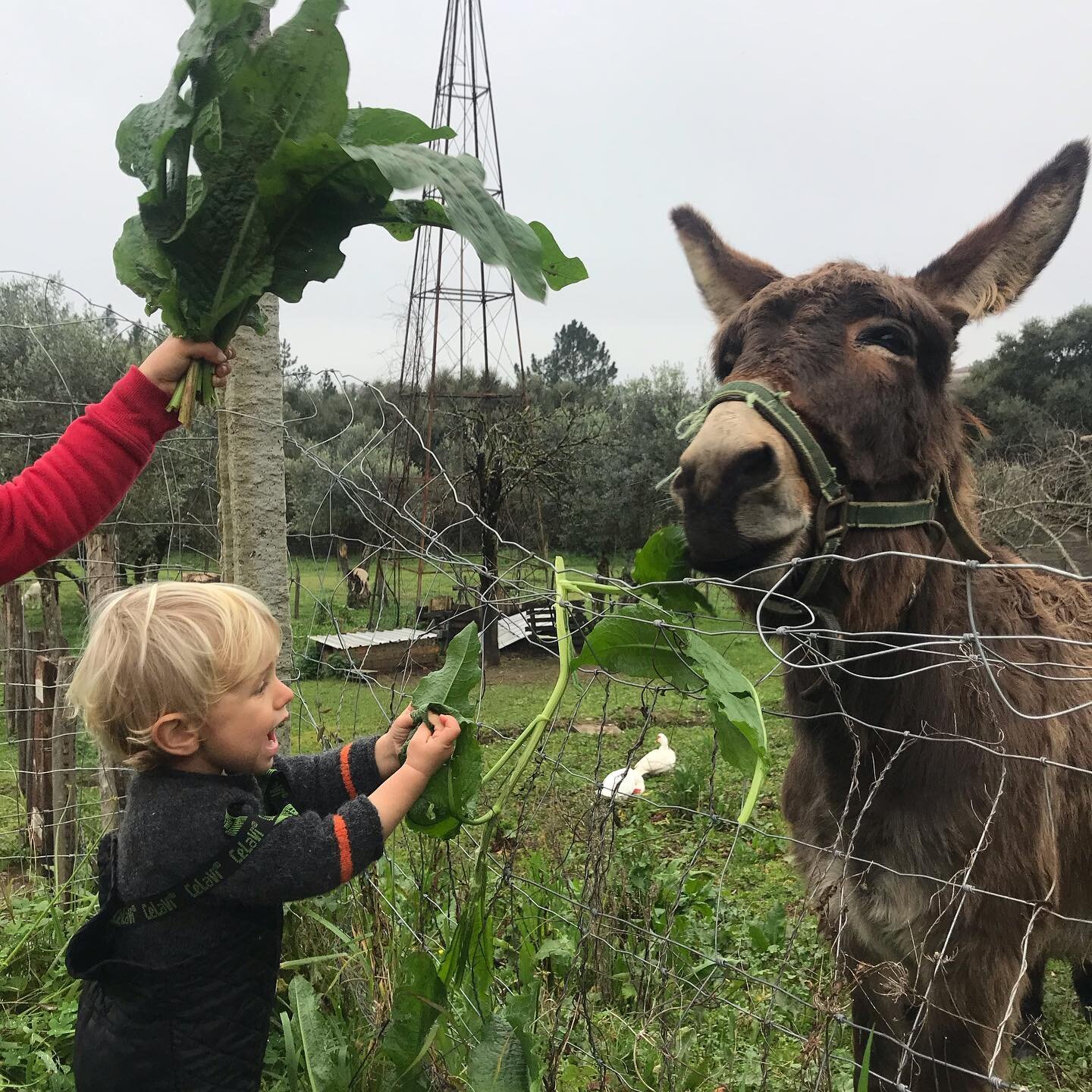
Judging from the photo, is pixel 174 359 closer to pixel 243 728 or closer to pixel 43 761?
pixel 243 728

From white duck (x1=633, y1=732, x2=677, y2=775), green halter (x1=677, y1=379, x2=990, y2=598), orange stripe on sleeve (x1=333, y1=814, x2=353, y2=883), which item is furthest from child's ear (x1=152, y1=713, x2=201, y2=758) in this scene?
white duck (x1=633, y1=732, x2=677, y2=775)

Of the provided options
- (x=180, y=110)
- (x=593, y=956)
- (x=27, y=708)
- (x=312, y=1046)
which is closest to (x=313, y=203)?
(x=180, y=110)

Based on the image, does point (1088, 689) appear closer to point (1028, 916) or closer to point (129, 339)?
point (1028, 916)

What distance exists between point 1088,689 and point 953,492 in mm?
667

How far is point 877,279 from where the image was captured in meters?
1.93

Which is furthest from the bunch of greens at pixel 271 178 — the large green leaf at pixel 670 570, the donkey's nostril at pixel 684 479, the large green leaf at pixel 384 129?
the large green leaf at pixel 670 570

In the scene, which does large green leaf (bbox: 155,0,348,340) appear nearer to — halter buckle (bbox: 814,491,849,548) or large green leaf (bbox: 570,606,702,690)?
large green leaf (bbox: 570,606,702,690)

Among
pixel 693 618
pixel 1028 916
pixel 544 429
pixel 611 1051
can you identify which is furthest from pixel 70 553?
pixel 544 429

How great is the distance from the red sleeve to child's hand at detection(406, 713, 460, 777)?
814mm

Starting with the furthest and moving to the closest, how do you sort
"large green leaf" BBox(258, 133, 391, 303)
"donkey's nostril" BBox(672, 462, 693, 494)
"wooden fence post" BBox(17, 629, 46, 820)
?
"wooden fence post" BBox(17, 629, 46, 820), "donkey's nostril" BBox(672, 462, 693, 494), "large green leaf" BBox(258, 133, 391, 303)

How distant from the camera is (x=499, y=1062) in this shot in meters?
1.45

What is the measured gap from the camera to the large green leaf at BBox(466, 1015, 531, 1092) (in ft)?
4.74

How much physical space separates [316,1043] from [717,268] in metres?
2.48

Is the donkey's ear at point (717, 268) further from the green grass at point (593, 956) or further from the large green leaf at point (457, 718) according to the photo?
the large green leaf at point (457, 718)
